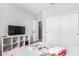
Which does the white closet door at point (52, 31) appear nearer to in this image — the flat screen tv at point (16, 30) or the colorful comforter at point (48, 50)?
the colorful comforter at point (48, 50)

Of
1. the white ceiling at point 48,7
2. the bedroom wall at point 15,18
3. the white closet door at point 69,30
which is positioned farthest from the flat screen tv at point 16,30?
the white closet door at point 69,30

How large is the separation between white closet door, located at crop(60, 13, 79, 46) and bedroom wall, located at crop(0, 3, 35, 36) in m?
0.38

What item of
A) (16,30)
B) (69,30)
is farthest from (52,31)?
(16,30)

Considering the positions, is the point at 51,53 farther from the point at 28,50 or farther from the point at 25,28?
the point at 25,28

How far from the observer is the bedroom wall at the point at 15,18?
95 cm

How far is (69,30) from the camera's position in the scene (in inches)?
34.9

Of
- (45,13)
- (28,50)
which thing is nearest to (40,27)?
(45,13)

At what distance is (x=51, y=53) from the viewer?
0.78 m

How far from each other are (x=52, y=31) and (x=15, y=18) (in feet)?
1.57

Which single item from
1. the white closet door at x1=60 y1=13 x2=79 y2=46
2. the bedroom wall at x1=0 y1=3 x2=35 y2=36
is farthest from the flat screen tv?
the white closet door at x1=60 y1=13 x2=79 y2=46

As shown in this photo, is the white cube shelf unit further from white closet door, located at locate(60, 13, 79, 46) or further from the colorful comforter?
white closet door, located at locate(60, 13, 79, 46)

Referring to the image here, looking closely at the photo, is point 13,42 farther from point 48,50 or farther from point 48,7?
point 48,7

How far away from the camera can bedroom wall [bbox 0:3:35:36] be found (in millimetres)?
949

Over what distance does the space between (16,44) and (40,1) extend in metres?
0.59
